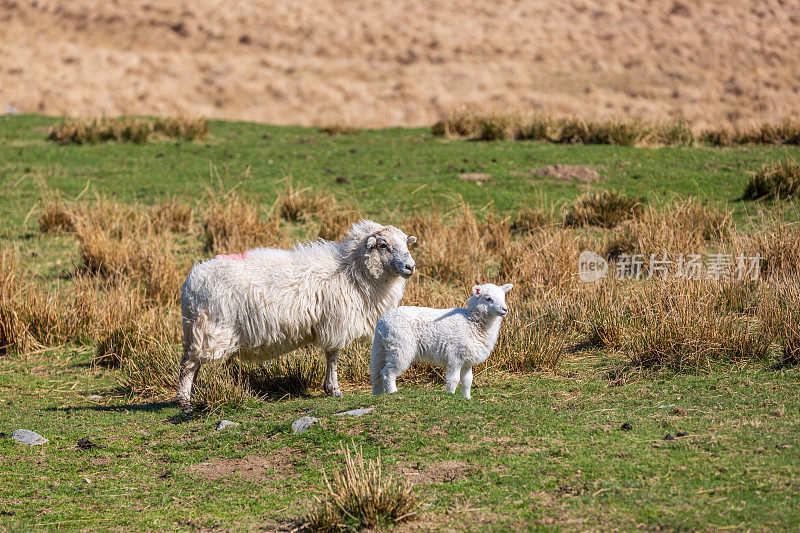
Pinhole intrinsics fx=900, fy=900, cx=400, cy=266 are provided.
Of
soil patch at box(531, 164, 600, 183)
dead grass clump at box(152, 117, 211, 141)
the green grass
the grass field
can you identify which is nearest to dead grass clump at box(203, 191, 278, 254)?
the grass field

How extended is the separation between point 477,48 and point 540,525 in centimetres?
4636

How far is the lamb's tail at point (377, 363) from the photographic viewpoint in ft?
22.4

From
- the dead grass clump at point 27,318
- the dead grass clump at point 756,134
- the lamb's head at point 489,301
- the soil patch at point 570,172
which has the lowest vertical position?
the dead grass clump at point 27,318

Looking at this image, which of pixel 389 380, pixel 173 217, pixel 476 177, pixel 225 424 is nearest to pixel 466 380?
pixel 389 380

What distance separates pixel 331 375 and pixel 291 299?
783mm

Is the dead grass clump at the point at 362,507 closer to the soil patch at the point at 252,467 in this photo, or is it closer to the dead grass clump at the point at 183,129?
the soil patch at the point at 252,467

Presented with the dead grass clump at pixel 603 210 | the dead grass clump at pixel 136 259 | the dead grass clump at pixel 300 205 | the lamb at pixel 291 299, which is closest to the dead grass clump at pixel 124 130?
the dead grass clump at pixel 300 205

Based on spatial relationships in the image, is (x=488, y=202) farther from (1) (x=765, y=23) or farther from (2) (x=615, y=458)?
(1) (x=765, y=23)

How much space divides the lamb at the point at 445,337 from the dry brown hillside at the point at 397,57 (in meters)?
28.5

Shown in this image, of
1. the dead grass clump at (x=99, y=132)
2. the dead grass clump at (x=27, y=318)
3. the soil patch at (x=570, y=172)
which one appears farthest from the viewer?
the dead grass clump at (x=99, y=132)

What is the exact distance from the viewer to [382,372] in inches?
269

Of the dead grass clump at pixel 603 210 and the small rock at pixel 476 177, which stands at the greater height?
the small rock at pixel 476 177

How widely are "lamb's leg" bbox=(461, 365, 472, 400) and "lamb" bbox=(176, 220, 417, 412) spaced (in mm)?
905

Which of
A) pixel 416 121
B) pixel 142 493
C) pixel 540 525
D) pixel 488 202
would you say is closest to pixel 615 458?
pixel 540 525
